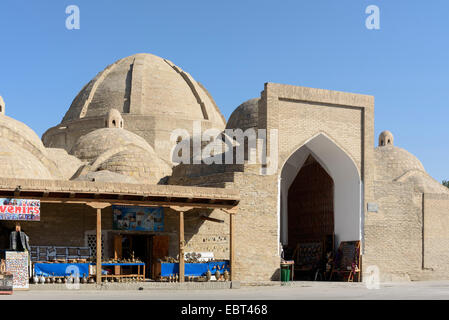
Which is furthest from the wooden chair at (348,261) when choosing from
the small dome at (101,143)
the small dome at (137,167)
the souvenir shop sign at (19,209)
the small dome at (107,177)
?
the souvenir shop sign at (19,209)

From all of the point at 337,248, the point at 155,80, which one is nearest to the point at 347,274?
the point at 337,248

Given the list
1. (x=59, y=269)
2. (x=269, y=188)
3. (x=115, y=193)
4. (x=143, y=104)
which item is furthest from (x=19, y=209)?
(x=143, y=104)

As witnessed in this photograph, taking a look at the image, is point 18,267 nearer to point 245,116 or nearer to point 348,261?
point 348,261

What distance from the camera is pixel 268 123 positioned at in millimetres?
20984

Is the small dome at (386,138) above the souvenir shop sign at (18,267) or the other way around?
above

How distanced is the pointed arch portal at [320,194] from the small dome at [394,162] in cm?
899

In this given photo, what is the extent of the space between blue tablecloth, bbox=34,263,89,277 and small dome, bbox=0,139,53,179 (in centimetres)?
350

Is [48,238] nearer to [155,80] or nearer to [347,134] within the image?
[347,134]

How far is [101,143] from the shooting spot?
28422mm

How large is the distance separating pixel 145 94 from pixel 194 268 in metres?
17.1

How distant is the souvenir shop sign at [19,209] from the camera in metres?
16.5

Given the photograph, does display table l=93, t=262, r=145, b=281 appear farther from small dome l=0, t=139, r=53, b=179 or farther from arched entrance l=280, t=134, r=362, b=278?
arched entrance l=280, t=134, r=362, b=278

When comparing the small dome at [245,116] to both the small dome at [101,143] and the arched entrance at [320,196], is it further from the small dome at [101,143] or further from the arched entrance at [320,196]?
the arched entrance at [320,196]
